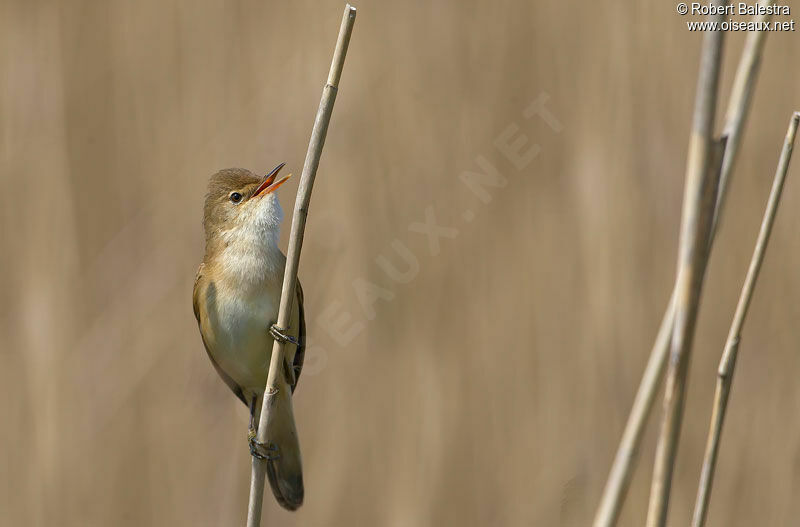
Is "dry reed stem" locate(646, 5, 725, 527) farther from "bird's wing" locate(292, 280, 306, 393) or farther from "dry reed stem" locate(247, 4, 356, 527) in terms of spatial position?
"bird's wing" locate(292, 280, 306, 393)

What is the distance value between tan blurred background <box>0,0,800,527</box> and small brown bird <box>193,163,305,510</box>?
17.0 inches

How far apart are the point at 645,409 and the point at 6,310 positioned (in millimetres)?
2728

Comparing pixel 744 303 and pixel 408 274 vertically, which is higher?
pixel 408 274

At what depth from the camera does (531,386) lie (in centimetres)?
300

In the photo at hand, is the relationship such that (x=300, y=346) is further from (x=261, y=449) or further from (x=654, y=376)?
(x=654, y=376)

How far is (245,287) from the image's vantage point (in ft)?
7.63

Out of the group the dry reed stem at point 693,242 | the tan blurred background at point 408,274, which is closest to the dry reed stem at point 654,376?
the dry reed stem at point 693,242

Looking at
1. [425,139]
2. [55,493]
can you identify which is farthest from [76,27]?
[55,493]

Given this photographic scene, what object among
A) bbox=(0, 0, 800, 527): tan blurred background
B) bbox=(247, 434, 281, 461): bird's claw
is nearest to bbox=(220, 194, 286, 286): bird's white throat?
bbox=(247, 434, 281, 461): bird's claw

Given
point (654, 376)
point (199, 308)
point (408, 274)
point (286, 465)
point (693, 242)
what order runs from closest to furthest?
point (693, 242) → point (654, 376) → point (199, 308) → point (286, 465) → point (408, 274)

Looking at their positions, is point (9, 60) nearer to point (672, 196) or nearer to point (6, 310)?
point (6, 310)

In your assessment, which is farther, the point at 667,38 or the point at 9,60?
the point at 9,60

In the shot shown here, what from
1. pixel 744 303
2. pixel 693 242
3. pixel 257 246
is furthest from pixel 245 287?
pixel 693 242

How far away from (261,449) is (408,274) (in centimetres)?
133
